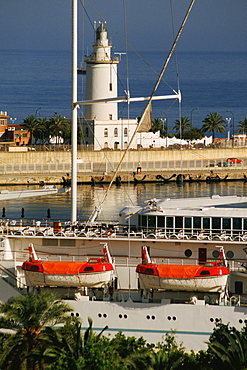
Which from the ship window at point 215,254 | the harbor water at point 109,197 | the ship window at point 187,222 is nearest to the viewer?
the ship window at point 215,254

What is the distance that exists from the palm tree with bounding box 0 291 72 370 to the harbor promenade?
50.4 m

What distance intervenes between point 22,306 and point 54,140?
75949 millimetres

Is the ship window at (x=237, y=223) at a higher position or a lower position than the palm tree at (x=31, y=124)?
lower

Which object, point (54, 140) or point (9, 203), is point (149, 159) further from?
point (9, 203)

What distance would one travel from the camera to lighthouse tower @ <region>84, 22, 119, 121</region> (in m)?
87.9

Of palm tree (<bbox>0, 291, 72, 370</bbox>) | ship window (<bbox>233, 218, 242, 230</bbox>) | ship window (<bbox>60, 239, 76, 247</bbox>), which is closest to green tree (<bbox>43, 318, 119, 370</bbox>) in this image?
palm tree (<bbox>0, 291, 72, 370</bbox>)

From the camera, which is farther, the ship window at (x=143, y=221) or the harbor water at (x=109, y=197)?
the harbor water at (x=109, y=197)

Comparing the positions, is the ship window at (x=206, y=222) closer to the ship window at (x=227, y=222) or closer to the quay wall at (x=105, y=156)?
the ship window at (x=227, y=222)

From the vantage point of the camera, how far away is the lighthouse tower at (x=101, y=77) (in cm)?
8788

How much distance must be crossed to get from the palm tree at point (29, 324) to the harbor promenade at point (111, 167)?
165ft

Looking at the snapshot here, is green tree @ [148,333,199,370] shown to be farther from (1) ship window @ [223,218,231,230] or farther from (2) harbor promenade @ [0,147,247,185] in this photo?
(2) harbor promenade @ [0,147,247,185]

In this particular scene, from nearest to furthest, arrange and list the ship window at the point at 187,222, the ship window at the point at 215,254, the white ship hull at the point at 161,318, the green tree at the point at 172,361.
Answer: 1. the green tree at the point at 172,361
2. the white ship hull at the point at 161,318
3. the ship window at the point at 215,254
4. the ship window at the point at 187,222

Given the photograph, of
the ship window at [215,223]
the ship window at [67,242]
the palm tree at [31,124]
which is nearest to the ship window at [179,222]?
the ship window at [215,223]

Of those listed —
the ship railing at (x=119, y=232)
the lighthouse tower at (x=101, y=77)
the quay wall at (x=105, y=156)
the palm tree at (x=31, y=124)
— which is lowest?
the ship railing at (x=119, y=232)
